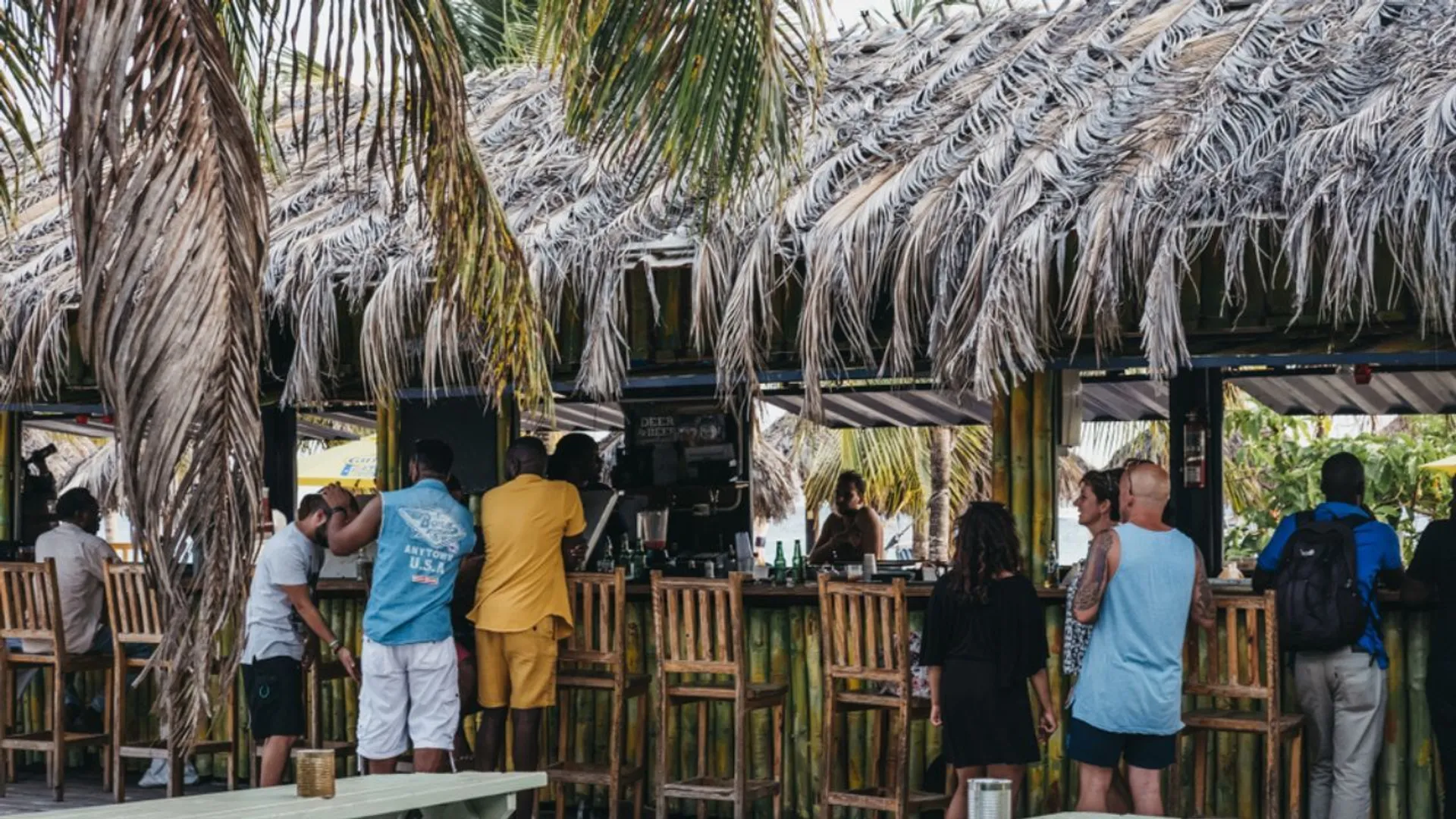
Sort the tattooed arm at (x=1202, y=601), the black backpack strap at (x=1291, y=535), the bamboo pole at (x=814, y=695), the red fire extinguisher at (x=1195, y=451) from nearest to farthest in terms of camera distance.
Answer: the tattooed arm at (x=1202, y=601) → the black backpack strap at (x=1291, y=535) → the bamboo pole at (x=814, y=695) → the red fire extinguisher at (x=1195, y=451)

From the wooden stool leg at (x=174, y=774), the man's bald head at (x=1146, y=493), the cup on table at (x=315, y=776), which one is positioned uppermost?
the man's bald head at (x=1146, y=493)

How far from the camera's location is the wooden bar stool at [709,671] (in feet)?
26.7

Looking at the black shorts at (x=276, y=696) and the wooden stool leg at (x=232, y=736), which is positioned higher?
the black shorts at (x=276, y=696)

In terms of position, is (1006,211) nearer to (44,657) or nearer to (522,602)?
(522,602)

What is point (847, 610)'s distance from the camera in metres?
7.94

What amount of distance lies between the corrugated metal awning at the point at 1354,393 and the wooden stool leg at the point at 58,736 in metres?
6.54

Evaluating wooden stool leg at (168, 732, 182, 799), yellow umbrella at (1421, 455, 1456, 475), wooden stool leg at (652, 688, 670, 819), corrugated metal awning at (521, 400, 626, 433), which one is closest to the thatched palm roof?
wooden stool leg at (652, 688, 670, 819)

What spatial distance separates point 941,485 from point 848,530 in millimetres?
9386

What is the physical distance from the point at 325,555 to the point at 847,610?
11.0ft

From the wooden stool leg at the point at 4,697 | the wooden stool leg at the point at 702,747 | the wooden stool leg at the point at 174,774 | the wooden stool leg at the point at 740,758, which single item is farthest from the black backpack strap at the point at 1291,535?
the wooden stool leg at the point at 4,697

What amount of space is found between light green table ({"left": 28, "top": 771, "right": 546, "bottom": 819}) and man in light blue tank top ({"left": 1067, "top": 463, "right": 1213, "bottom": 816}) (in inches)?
85.7

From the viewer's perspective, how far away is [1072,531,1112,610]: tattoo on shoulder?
6.87 metres

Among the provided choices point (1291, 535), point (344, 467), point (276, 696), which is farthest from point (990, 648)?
point (344, 467)

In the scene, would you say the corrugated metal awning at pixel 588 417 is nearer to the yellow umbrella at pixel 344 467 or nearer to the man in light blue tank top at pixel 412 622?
the yellow umbrella at pixel 344 467
